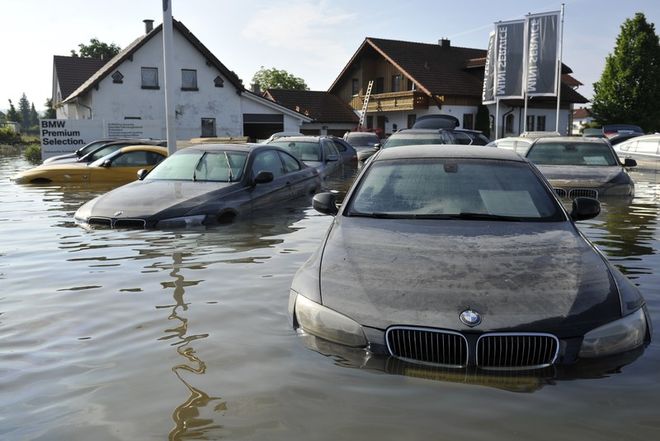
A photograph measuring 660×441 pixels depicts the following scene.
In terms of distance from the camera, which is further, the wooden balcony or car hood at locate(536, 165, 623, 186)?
the wooden balcony

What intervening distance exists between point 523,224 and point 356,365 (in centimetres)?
168

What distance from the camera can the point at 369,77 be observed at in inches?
1847

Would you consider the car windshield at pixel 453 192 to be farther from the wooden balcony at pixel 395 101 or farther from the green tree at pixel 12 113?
the green tree at pixel 12 113

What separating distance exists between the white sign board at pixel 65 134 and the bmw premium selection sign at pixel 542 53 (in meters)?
20.2

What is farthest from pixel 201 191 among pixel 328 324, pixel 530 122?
pixel 530 122

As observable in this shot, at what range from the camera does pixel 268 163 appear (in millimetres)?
10031

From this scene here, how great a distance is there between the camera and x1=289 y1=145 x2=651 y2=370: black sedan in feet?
9.98

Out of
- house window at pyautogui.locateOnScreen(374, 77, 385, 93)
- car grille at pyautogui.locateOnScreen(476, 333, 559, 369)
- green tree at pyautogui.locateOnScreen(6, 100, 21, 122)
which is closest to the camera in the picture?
car grille at pyautogui.locateOnScreen(476, 333, 559, 369)

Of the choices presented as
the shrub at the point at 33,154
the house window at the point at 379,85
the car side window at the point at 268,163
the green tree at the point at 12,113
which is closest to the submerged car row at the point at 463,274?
the car side window at the point at 268,163

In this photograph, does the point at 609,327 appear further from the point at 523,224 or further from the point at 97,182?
the point at 97,182

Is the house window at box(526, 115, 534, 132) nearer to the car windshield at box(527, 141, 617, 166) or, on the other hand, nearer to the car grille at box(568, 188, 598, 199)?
the car windshield at box(527, 141, 617, 166)

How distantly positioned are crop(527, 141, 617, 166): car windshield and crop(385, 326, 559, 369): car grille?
8834mm

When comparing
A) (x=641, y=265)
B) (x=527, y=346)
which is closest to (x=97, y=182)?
(x=641, y=265)

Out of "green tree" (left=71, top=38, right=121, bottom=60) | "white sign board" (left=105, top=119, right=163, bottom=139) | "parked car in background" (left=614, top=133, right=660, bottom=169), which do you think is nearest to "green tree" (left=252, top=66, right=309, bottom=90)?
"green tree" (left=71, top=38, right=121, bottom=60)
